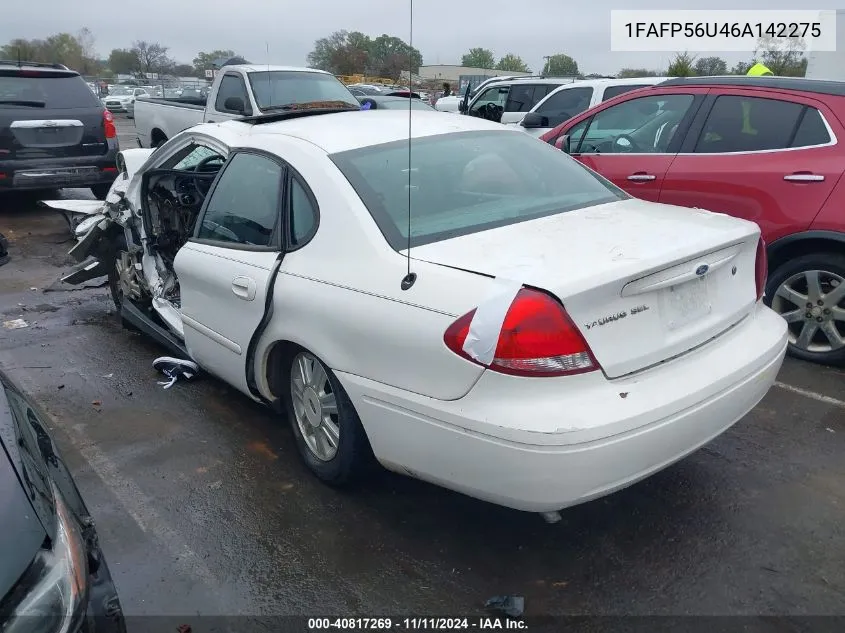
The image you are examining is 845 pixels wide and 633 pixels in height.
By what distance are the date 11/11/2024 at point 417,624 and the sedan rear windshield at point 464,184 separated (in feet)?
4.34

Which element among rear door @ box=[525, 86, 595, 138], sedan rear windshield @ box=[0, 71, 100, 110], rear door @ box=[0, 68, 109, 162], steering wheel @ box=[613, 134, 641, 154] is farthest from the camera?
rear door @ box=[525, 86, 595, 138]

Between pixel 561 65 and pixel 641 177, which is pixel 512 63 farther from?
pixel 641 177

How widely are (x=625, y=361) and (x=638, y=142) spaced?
3.40 metres

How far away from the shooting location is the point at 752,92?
16.4 ft

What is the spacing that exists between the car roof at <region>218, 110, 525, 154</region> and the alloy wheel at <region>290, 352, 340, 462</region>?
96 centimetres

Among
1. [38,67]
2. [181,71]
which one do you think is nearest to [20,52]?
[38,67]

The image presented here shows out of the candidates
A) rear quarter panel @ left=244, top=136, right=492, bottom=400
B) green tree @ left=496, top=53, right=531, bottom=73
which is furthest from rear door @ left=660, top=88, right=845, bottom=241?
green tree @ left=496, top=53, right=531, bottom=73

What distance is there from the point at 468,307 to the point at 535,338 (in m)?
0.24

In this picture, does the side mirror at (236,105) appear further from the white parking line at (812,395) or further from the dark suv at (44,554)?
the dark suv at (44,554)

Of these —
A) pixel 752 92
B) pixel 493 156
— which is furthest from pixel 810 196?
pixel 493 156

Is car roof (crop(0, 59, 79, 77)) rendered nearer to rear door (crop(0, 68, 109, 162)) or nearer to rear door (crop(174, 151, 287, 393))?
rear door (crop(0, 68, 109, 162))

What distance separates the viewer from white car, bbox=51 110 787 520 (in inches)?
94.5

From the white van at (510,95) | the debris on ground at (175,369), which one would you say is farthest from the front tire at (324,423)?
the white van at (510,95)

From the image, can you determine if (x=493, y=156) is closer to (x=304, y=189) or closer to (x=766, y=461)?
(x=304, y=189)
